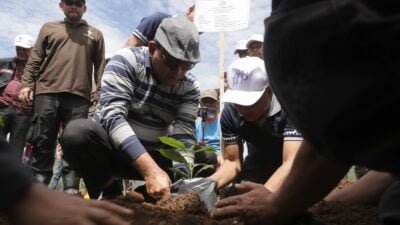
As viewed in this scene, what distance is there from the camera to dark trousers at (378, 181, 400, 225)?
0.83m

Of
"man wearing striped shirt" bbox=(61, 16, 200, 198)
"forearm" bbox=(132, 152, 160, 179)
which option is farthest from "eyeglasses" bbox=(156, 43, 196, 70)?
"forearm" bbox=(132, 152, 160, 179)

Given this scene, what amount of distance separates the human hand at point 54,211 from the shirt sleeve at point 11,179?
2 cm

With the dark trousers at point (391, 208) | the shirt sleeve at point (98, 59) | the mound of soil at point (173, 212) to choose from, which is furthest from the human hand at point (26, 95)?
the dark trousers at point (391, 208)

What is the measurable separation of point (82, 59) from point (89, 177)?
138cm

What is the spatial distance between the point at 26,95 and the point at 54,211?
2977 mm

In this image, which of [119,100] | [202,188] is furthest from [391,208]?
[119,100]

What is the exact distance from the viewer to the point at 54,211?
31.3 inches

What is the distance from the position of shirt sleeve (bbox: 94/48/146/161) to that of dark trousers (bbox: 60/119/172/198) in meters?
0.08

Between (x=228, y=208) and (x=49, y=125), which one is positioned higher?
(x=228, y=208)

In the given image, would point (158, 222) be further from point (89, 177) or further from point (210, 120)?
point (210, 120)

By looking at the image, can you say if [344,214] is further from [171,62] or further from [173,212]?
[171,62]

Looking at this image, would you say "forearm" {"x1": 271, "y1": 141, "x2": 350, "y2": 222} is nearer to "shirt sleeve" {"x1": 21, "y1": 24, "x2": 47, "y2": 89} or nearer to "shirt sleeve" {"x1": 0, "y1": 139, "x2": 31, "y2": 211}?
"shirt sleeve" {"x1": 0, "y1": 139, "x2": 31, "y2": 211}

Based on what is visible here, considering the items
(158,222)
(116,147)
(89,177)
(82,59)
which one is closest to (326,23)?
(158,222)

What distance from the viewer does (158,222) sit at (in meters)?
1.39
